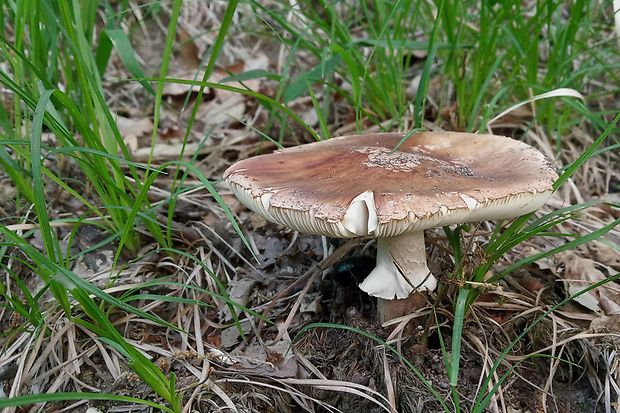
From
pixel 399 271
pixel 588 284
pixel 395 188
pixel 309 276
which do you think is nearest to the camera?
pixel 395 188

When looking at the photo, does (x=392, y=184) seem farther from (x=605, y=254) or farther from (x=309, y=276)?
(x=605, y=254)

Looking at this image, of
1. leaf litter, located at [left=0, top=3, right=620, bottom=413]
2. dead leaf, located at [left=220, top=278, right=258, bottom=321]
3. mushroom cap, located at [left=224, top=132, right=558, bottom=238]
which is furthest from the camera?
dead leaf, located at [left=220, top=278, right=258, bottom=321]

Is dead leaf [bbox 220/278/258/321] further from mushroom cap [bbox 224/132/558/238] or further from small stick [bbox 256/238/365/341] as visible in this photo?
mushroom cap [bbox 224/132/558/238]

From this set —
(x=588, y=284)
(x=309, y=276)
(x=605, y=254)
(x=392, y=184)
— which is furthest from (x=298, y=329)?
(x=605, y=254)

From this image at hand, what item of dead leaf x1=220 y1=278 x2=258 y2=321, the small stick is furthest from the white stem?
dead leaf x1=220 y1=278 x2=258 y2=321

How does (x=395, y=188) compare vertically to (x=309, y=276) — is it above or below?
above
